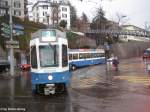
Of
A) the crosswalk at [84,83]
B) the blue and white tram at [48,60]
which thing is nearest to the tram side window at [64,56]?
the blue and white tram at [48,60]

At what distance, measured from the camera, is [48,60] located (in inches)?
904

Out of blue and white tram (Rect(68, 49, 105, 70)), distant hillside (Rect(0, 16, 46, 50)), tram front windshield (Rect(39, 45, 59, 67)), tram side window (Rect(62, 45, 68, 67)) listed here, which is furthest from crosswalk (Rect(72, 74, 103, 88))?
distant hillside (Rect(0, 16, 46, 50))

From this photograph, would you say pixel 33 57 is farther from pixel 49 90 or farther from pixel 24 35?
pixel 24 35

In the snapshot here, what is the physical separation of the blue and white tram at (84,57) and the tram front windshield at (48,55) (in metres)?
32.1

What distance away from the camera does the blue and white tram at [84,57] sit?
2354 inches

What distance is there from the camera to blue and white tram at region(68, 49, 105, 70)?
59.8 m

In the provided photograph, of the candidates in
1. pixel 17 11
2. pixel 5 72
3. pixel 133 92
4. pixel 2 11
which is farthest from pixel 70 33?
pixel 133 92

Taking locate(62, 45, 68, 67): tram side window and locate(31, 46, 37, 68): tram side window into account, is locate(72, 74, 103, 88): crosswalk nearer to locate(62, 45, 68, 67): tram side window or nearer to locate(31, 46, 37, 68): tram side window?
locate(62, 45, 68, 67): tram side window

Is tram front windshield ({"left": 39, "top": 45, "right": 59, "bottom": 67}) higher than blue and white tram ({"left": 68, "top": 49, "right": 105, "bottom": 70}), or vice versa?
tram front windshield ({"left": 39, "top": 45, "right": 59, "bottom": 67})

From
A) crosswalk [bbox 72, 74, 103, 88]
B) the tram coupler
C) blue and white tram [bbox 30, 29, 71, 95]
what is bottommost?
crosswalk [bbox 72, 74, 103, 88]

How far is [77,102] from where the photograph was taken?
19.7 m

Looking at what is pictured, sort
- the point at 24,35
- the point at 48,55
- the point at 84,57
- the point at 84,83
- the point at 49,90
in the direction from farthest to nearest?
1. the point at 24,35
2. the point at 84,57
3. the point at 84,83
4. the point at 49,90
5. the point at 48,55

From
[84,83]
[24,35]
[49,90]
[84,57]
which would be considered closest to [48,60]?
[49,90]

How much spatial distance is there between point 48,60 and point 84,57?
42.1 m
